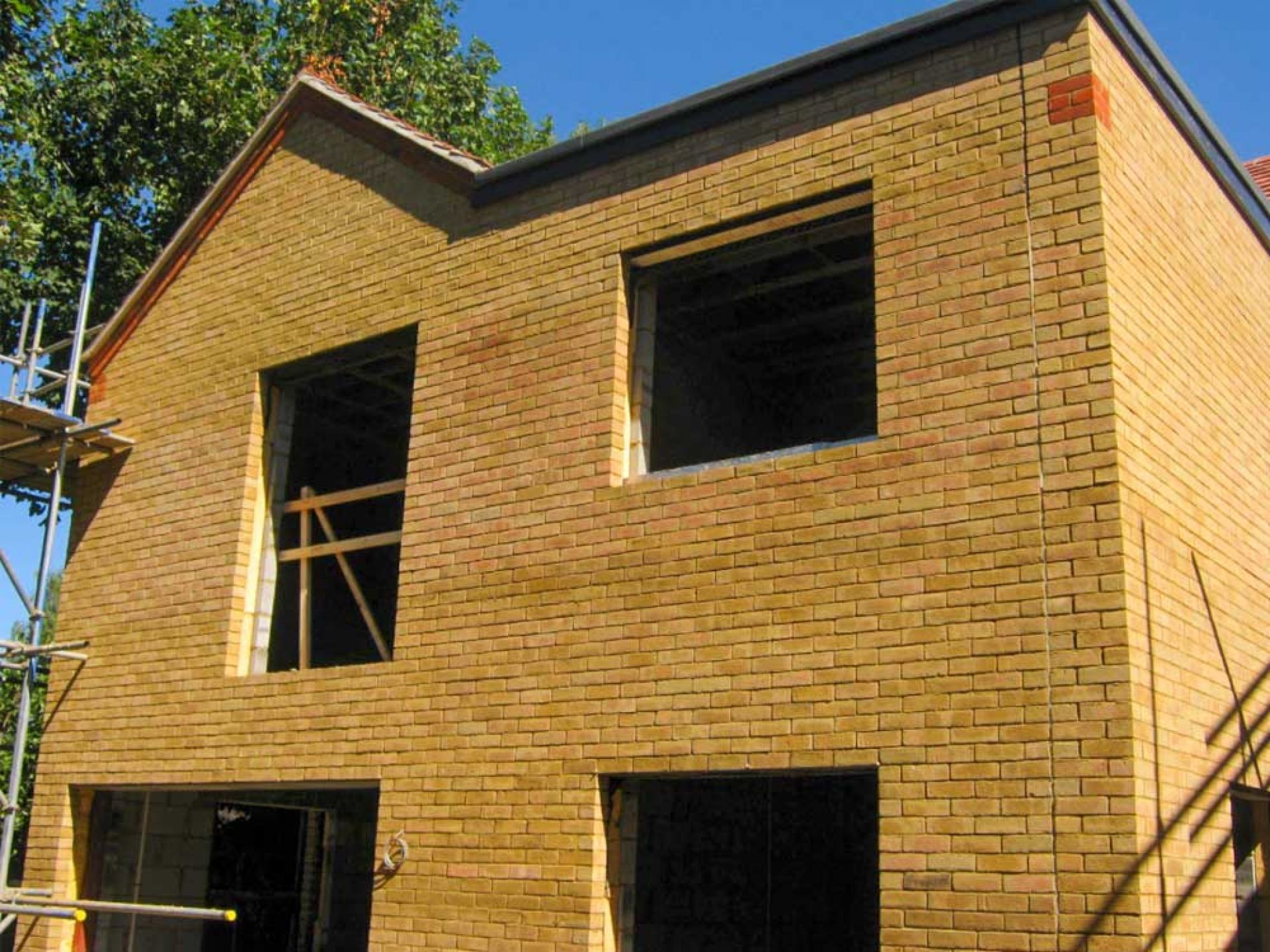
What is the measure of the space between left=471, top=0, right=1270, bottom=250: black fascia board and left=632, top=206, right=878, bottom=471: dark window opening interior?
817mm

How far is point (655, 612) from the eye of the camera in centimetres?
807

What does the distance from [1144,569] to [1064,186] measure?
2.00 m

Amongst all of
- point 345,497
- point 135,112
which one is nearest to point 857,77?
point 345,497

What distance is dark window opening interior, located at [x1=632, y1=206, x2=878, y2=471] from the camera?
29.9 ft

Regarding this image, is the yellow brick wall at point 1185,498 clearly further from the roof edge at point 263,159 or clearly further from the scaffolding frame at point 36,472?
the scaffolding frame at point 36,472

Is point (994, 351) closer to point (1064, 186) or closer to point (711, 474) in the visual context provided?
point (1064, 186)

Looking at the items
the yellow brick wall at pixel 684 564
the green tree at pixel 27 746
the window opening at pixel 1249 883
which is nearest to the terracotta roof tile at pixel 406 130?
the yellow brick wall at pixel 684 564

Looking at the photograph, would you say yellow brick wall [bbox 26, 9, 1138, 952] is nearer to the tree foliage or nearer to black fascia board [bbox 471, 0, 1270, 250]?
black fascia board [bbox 471, 0, 1270, 250]

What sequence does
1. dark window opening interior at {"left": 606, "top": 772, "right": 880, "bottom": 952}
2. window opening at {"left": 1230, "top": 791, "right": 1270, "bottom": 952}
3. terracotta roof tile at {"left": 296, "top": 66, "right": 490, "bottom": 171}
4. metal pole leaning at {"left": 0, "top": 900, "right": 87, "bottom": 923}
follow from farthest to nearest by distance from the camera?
dark window opening interior at {"left": 606, "top": 772, "right": 880, "bottom": 952} < terracotta roof tile at {"left": 296, "top": 66, "right": 490, "bottom": 171} < metal pole leaning at {"left": 0, "top": 900, "right": 87, "bottom": 923} < window opening at {"left": 1230, "top": 791, "right": 1270, "bottom": 952}

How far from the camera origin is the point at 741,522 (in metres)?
7.88

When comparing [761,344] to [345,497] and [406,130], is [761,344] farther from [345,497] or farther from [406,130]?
[345,497]

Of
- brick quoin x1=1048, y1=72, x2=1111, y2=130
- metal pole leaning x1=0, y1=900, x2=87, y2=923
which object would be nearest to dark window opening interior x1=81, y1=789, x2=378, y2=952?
metal pole leaning x1=0, y1=900, x2=87, y2=923

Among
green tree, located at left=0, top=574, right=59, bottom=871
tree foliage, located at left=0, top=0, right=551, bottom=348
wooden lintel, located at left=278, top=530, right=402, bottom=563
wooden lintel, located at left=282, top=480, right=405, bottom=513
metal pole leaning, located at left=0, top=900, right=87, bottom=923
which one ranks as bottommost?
metal pole leaning, located at left=0, top=900, right=87, bottom=923

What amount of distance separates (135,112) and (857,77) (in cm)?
1428
